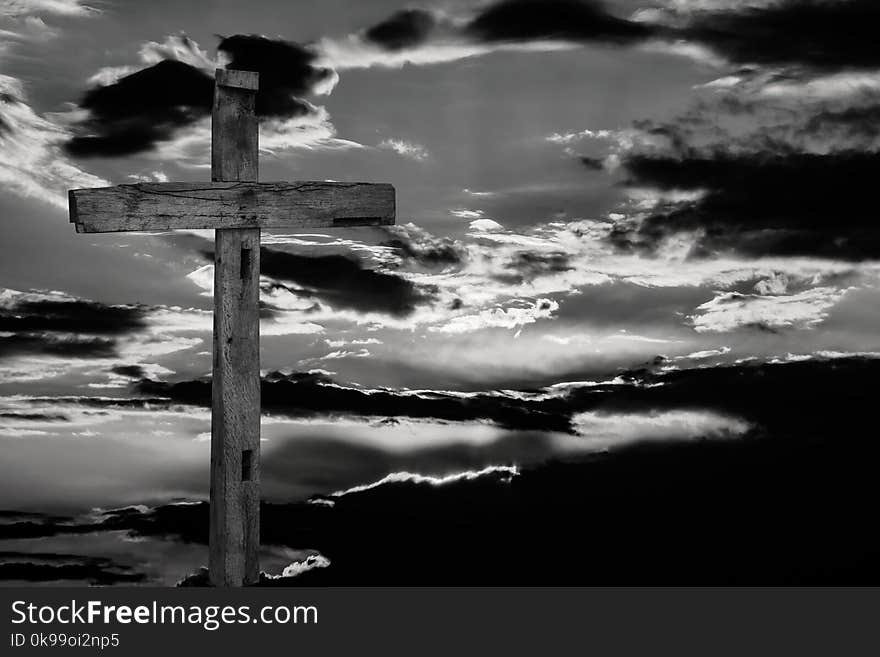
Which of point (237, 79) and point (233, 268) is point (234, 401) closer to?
point (233, 268)

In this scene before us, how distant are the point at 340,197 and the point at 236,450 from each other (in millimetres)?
2155

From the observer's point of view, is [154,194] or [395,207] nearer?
[154,194]

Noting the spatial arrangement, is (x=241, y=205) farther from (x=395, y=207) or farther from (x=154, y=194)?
(x=395, y=207)

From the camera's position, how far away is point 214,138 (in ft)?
27.7

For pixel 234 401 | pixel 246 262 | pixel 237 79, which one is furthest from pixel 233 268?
pixel 237 79

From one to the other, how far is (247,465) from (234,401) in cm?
51

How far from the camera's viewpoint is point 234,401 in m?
8.24

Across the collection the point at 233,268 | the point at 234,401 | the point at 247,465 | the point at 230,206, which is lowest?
the point at 247,465

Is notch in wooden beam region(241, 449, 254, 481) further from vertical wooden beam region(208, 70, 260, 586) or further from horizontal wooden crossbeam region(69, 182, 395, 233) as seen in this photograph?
horizontal wooden crossbeam region(69, 182, 395, 233)

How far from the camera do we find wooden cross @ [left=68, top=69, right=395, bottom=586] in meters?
8.19

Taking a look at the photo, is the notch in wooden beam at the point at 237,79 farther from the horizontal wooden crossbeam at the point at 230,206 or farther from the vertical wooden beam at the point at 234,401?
the horizontal wooden crossbeam at the point at 230,206

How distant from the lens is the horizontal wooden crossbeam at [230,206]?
7934 millimetres

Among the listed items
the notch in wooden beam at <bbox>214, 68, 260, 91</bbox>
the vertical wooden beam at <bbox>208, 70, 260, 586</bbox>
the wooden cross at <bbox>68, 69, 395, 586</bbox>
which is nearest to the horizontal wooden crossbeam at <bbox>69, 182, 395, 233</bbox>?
the wooden cross at <bbox>68, 69, 395, 586</bbox>

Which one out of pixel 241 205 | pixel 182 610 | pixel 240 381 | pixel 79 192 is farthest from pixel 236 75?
pixel 182 610
